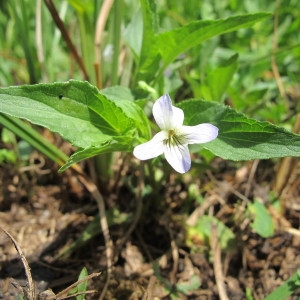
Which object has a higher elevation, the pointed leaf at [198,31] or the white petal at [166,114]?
the pointed leaf at [198,31]

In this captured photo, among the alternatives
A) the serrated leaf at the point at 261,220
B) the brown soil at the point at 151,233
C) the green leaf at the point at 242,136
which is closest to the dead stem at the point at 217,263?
the brown soil at the point at 151,233

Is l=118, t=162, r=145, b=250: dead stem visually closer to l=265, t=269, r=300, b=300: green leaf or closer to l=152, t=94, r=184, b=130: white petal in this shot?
l=152, t=94, r=184, b=130: white petal

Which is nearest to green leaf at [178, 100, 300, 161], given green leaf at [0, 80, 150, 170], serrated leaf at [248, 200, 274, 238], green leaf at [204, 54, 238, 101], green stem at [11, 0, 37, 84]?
green leaf at [0, 80, 150, 170]

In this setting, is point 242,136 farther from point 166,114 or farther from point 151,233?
point 151,233

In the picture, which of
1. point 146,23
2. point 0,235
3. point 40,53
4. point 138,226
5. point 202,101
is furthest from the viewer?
point 40,53

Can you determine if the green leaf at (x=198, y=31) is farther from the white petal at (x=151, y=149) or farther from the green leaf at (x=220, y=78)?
the white petal at (x=151, y=149)

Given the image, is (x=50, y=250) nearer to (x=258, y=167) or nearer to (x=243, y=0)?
(x=258, y=167)

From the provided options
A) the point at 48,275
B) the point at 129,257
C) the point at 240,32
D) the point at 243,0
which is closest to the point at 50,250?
the point at 48,275
